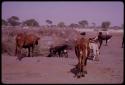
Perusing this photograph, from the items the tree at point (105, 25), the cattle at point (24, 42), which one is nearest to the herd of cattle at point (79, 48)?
the cattle at point (24, 42)

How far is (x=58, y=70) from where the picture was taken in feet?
28.8

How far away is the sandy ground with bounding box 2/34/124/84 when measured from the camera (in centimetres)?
842

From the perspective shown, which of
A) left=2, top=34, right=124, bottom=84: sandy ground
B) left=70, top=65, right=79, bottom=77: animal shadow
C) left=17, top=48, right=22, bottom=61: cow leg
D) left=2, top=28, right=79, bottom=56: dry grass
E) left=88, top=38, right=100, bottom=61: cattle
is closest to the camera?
left=2, top=34, right=124, bottom=84: sandy ground

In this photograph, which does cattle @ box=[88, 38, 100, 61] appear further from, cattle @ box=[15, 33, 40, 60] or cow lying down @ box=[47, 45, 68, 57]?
cattle @ box=[15, 33, 40, 60]

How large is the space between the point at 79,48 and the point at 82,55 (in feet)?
0.70

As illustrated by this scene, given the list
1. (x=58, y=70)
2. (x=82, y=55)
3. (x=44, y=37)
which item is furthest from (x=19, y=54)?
(x=82, y=55)

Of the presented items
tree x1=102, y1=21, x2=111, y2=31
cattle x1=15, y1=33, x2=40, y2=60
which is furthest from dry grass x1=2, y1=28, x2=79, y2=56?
tree x1=102, y1=21, x2=111, y2=31

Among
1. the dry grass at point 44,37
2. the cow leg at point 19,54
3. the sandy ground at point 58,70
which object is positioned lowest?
the sandy ground at point 58,70

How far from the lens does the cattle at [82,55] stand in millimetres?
8580

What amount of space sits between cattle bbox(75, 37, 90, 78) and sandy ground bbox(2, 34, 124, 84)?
0.14 metres

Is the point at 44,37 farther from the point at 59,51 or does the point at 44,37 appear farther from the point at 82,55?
the point at 82,55

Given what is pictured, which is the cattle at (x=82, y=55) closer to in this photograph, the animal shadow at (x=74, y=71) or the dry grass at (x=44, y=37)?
the animal shadow at (x=74, y=71)

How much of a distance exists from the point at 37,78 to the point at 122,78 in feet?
7.17

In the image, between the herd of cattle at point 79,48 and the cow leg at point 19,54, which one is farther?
the cow leg at point 19,54
